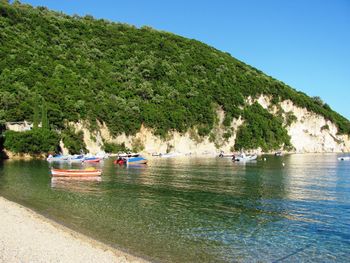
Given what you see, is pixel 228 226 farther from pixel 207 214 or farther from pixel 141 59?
pixel 141 59

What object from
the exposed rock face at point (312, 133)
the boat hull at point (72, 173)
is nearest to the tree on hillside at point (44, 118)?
the boat hull at point (72, 173)

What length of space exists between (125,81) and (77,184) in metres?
96.3

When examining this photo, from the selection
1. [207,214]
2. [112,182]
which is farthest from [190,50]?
[207,214]

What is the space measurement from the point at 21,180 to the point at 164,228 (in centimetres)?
2512

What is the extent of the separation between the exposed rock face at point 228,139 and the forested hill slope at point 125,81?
7.01ft

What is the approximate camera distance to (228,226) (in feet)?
69.2

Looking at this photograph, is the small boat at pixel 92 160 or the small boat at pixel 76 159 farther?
the small boat at pixel 76 159

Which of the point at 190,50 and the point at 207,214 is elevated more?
the point at 190,50

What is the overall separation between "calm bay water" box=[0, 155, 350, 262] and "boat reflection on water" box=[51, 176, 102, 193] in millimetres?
95

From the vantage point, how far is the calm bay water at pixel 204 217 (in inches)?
668

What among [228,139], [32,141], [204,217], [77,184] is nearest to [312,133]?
[228,139]

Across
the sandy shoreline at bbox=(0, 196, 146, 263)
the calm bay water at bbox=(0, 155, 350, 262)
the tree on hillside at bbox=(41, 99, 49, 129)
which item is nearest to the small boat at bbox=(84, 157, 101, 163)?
the tree on hillside at bbox=(41, 99, 49, 129)

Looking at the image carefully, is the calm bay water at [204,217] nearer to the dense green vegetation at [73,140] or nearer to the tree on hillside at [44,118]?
the tree on hillside at [44,118]

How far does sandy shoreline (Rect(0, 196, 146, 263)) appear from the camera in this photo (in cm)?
1430
